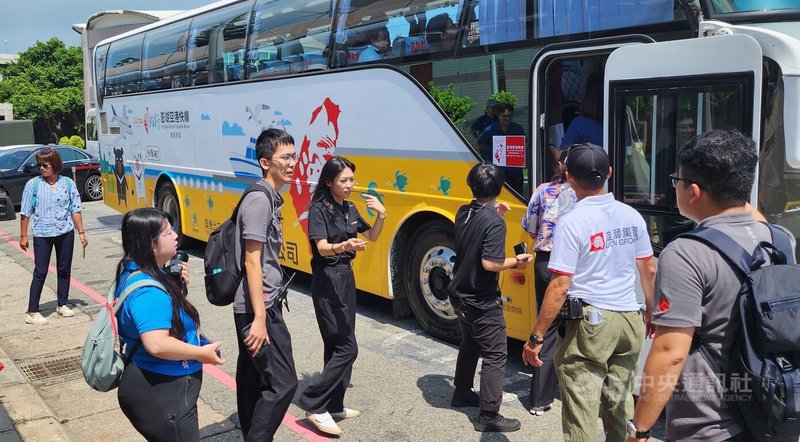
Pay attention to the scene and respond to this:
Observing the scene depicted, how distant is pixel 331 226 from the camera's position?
4.45 metres

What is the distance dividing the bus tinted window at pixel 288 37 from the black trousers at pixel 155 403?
16.4 ft

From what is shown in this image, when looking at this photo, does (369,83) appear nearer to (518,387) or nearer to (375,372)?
(375,372)

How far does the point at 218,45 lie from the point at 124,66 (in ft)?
13.0

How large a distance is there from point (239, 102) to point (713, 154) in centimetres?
738

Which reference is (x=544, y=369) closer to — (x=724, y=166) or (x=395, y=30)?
(x=724, y=166)

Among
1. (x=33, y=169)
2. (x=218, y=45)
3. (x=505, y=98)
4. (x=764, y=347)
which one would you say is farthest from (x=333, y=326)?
(x=33, y=169)

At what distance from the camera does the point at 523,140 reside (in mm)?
5473

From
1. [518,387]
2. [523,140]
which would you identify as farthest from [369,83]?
[518,387]

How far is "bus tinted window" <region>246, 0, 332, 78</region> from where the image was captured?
7492 millimetres

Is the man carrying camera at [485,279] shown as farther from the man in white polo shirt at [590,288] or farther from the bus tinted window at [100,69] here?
the bus tinted window at [100,69]

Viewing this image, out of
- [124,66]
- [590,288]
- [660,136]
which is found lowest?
[590,288]

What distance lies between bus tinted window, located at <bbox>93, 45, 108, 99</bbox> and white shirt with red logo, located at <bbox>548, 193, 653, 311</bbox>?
12228 millimetres

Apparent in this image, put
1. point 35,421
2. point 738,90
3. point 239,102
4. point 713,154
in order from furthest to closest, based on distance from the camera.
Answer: point 239,102, point 35,421, point 738,90, point 713,154

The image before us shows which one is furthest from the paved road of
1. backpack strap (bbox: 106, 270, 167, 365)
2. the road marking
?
backpack strap (bbox: 106, 270, 167, 365)
